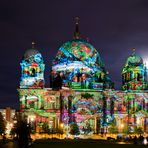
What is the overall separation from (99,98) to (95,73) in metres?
12.4

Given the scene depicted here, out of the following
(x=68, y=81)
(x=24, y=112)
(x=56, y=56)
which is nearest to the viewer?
(x=24, y=112)

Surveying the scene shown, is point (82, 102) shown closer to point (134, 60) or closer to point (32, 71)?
point (32, 71)

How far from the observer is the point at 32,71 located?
12244 cm

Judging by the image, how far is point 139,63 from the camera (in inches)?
5207

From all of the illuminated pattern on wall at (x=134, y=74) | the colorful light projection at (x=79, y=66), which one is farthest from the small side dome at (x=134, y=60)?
the colorful light projection at (x=79, y=66)

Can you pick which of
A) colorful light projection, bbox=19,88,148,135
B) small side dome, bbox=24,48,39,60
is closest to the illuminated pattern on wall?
colorful light projection, bbox=19,88,148,135

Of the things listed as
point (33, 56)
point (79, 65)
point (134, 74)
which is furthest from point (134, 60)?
point (33, 56)

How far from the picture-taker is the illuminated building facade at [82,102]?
393 ft

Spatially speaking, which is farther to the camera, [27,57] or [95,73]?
[95,73]

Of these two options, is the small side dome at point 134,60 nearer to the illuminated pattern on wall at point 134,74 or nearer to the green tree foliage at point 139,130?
the illuminated pattern on wall at point 134,74

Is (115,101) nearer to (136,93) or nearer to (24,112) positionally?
(136,93)

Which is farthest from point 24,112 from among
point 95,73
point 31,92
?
point 95,73

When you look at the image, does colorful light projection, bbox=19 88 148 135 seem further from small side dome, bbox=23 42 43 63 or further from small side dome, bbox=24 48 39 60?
small side dome, bbox=24 48 39 60

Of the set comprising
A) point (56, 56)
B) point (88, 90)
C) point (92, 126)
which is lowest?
point (92, 126)
